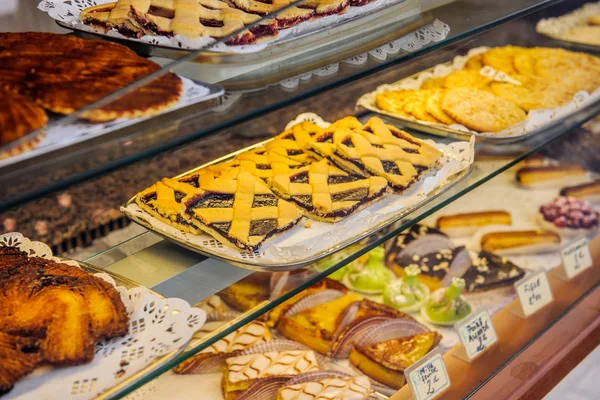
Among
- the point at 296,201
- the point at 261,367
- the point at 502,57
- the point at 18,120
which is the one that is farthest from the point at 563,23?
the point at 18,120

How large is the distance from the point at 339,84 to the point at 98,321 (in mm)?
518

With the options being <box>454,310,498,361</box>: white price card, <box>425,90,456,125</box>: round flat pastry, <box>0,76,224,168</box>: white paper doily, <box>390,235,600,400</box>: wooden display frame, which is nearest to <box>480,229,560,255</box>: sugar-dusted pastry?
<box>390,235,600,400</box>: wooden display frame

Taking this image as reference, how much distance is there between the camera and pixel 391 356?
1.66 metres

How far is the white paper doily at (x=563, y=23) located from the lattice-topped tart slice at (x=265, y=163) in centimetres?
122

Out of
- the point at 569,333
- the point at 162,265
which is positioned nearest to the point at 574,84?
the point at 569,333

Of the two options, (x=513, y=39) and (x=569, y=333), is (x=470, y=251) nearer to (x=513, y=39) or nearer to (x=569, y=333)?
(x=569, y=333)

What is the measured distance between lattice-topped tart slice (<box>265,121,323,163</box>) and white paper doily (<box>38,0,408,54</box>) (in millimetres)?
396

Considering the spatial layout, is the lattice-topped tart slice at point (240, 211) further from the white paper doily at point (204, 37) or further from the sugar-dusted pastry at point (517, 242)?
the sugar-dusted pastry at point (517, 242)

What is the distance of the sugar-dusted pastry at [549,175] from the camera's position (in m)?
2.45

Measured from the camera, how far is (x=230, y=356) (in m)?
1.61

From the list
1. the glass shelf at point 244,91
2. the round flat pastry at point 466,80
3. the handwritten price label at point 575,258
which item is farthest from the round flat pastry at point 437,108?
the handwritten price label at point 575,258

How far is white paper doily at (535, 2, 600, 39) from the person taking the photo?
2301 mm

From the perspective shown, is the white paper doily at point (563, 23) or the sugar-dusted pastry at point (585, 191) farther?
the sugar-dusted pastry at point (585, 191)

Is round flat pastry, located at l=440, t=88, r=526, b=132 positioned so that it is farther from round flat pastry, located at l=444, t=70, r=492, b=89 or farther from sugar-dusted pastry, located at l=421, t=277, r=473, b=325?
sugar-dusted pastry, located at l=421, t=277, r=473, b=325
